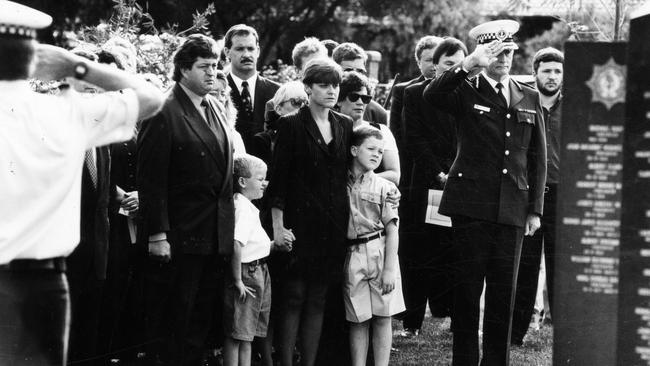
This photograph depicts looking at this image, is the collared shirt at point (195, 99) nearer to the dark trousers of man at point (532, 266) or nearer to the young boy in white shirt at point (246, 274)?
the young boy in white shirt at point (246, 274)

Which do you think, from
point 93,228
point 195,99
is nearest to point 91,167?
point 93,228

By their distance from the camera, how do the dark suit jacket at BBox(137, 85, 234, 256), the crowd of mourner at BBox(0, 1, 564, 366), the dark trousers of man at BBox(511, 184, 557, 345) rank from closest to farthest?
the dark suit jacket at BBox(137, 85, 234, 256) → the crowd of mourner at BBox(0, 1, 564, 366) → the dark trousers of man at BBox(511, 184, 557, 345)

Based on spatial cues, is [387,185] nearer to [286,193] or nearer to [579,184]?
[286,193]

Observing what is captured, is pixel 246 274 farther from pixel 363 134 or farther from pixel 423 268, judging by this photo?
pixel 423 268

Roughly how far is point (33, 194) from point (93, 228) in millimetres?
2112

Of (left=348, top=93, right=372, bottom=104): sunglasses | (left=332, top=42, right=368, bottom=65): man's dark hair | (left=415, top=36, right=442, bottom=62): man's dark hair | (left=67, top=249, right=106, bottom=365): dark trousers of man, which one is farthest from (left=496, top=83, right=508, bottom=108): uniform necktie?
(left=67, top=249, right=106, bottom=365): dark trousers of man

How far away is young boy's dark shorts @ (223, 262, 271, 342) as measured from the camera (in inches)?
258

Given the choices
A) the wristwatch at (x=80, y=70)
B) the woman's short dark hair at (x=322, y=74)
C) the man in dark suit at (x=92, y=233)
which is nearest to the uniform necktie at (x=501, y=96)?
the woman's short dark hair at (x=322, y=74)

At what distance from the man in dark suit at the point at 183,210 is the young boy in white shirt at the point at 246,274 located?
0.63ft

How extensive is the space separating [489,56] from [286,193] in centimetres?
157

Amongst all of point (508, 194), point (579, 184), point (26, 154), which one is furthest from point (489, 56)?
point (26, 154)

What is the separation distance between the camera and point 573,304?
15.7 feet

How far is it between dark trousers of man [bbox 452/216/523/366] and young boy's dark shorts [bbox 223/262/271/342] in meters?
1.25

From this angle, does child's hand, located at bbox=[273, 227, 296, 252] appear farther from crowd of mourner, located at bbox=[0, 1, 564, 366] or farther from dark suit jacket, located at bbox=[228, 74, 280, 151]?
dark suit jacket, located at bbox=[228, 74, 280, 151]
